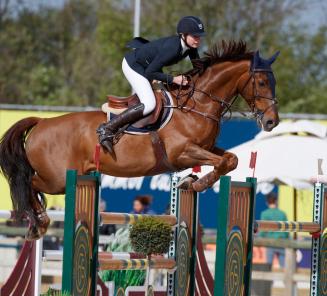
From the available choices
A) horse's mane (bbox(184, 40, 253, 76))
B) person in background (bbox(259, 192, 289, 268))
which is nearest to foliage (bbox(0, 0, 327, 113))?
person in background (bbox(259, 192, 289, 268))

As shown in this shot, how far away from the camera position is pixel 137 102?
7.47 meters

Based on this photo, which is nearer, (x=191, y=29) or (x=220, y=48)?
(x=191, y=29)

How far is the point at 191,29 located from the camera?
7203 mm

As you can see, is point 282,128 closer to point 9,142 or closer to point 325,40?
point 9,142

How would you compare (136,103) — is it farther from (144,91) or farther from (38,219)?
(38,219)

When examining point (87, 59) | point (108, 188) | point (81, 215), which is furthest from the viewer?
point (87, 59)

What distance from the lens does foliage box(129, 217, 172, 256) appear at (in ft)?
20.9

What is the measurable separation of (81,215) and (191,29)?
2130 mm

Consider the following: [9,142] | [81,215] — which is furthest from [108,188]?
[81,215]

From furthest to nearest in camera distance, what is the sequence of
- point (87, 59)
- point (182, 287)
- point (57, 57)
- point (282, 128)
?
point (57, 57)
point (87, 59)
point (282, 128)
point (182, 287)

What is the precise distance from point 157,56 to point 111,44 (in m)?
17.6

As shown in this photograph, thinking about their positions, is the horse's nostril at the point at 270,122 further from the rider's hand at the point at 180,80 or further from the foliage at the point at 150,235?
the foliage at the point at 150,235

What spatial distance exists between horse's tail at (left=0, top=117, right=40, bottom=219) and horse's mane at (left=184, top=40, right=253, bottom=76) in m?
1.48

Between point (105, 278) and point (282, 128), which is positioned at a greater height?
point (282, 128)
